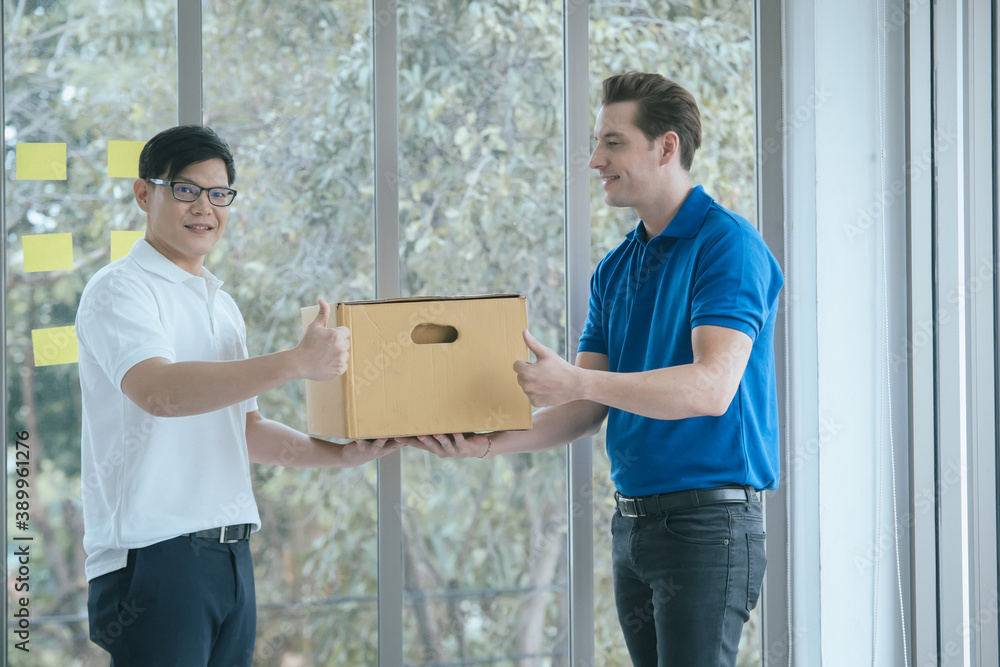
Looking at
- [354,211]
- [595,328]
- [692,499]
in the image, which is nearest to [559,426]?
[595,328]

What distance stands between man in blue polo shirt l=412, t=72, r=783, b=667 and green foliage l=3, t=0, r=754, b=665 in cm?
33

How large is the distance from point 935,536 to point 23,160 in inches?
89.9

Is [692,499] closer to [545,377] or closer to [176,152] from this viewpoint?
[545,377]

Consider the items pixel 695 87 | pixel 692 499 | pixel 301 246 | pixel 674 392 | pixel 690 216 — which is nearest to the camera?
pixel 674 392

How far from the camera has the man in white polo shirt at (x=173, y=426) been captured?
4.52 ft

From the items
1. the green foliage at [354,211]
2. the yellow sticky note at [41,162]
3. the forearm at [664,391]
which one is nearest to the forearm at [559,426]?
the green foliage at [354,211]

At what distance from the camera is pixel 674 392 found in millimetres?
1463

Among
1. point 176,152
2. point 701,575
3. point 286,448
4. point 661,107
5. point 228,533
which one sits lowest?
point 701,575

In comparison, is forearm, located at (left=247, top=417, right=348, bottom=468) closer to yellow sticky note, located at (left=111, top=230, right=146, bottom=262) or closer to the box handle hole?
the box handle hole

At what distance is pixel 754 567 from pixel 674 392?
1.38 feet

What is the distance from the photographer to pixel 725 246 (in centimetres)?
159

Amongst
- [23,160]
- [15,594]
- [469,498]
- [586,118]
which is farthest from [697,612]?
[23,160]

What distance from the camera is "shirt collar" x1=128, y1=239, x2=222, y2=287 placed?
59.3 inches

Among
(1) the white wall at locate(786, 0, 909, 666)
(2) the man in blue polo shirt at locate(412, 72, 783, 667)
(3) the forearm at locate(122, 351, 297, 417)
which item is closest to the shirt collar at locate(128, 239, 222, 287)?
(3) the forearm at locate(122, 351, 297, 417)
